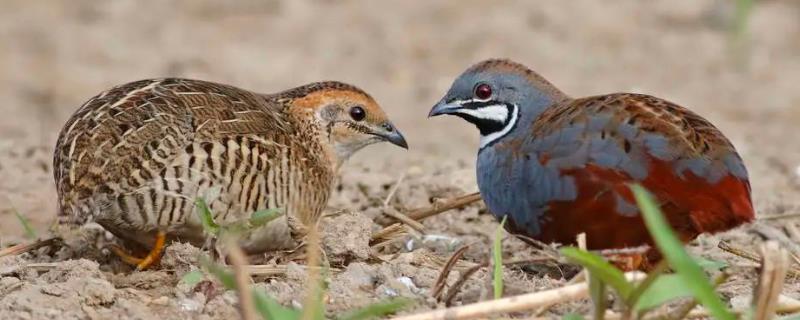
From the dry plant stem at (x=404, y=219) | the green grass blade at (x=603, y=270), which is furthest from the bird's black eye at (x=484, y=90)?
the green grass blade at (x=603, y=270)

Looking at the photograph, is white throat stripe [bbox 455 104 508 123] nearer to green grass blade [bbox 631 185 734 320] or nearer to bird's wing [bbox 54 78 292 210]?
bird's wing [bbox 54 78 292 210]

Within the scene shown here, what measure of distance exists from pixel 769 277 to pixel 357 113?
9.43 feet

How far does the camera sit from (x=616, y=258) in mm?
5152

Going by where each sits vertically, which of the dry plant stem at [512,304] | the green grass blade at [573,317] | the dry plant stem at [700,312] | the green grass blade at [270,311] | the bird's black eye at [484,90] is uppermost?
the bird's black eye at [484,90]

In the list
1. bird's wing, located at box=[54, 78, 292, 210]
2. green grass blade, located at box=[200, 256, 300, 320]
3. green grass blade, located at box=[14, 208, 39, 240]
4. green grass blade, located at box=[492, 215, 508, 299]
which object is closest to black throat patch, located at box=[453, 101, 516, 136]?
bird's wing, located at box=[54, 78, 292, 210]

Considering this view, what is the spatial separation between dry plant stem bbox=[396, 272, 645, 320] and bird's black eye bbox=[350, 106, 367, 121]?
2.41m

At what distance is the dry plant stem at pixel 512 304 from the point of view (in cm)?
417

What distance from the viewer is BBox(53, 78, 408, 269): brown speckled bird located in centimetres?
535

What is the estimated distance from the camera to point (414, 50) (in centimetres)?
1158

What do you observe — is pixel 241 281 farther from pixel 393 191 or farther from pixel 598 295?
pixel 393 191

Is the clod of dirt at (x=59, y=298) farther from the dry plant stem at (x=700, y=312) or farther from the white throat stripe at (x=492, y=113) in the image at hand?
the white throat stripe at (x=492, y=113)

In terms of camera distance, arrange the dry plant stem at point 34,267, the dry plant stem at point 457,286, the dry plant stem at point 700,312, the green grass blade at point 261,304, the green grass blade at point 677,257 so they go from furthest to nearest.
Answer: the dry plant stem at point 34,267, the dry plant stem at point 457,286, the dry plant stem at point 700,312, the green grass blade at point 261,304, the green grass blade at point 677,257

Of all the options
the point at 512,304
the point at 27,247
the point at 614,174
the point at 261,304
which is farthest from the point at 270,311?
the point at 27,247

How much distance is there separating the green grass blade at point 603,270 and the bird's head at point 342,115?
2.62 m
